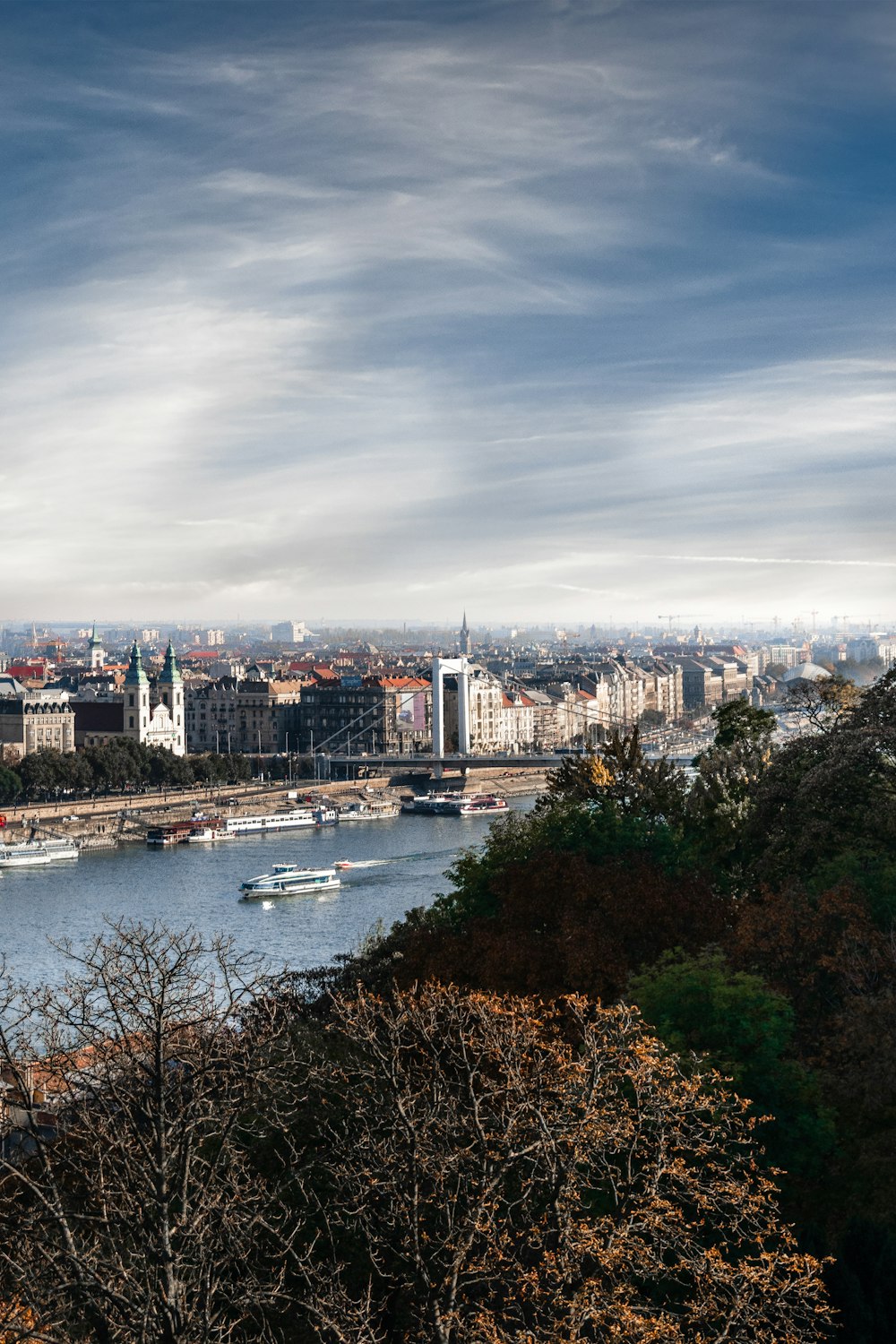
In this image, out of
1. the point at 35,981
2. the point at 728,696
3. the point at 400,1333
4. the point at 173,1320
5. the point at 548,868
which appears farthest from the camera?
the point at 728,696

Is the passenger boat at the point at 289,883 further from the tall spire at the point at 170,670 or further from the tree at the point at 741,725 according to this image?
the tall spire at the point at 170,670

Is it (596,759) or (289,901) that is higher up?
(596,759)

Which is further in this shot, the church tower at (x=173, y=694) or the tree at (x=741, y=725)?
the church tower at (x=173, y=694)

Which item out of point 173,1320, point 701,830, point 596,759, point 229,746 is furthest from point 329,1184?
point 229,746

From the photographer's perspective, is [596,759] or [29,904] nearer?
[596,759]

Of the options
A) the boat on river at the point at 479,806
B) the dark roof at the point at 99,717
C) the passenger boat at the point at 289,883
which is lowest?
the boat on river at the point at 479,806

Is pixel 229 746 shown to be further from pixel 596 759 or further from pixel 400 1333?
pixel 400 1333

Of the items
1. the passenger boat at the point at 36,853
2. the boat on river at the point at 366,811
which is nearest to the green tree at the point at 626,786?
the passenger boat at the point at 36,853
